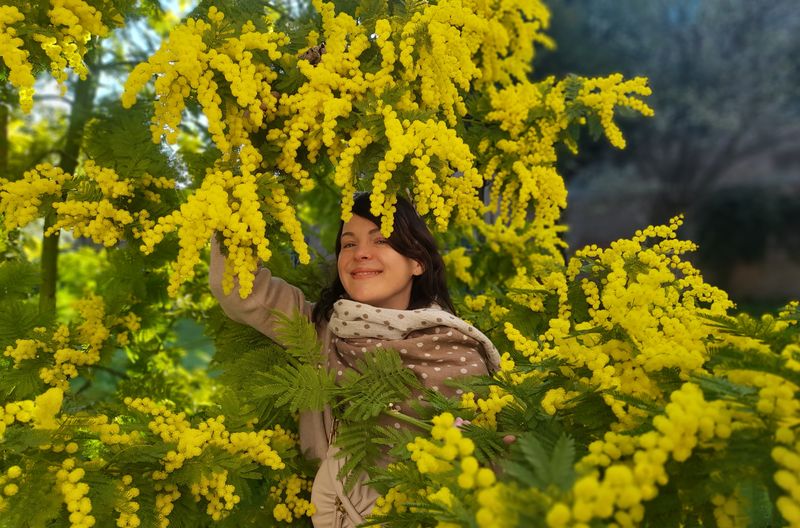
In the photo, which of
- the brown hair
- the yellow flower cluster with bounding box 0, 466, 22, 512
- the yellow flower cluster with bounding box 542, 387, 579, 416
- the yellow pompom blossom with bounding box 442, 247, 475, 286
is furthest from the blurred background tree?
the yellow flower cluster with bounding box 0, 466, 22, 512

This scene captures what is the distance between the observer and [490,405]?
5.63 ft

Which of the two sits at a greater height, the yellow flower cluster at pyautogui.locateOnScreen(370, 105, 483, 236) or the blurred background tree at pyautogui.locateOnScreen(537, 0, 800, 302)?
the blurred background tree at pyautogui.locateOnScreen(537, 0, 800, 302)

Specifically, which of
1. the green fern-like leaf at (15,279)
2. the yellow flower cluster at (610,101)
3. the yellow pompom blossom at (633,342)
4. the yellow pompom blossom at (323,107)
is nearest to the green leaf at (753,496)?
the yellow pompom blossom at (633,342)

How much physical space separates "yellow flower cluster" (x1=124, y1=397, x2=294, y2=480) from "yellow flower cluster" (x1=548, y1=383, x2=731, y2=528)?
1.18m

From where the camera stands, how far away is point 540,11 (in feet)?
10.4

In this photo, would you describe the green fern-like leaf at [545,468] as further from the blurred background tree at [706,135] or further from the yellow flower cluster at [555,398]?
the blurred background tree at [706,135]

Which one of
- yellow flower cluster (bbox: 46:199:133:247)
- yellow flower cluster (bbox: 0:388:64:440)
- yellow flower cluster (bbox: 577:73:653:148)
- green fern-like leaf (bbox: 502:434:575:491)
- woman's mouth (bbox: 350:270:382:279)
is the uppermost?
yellow flower cluster (bbox: 577:73:653:148)

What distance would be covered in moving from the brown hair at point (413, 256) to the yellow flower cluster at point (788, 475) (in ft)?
5.54

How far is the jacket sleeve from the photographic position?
2238mm

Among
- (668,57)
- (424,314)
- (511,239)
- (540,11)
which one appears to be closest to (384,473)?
(424,314)

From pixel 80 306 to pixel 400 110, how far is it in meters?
1.95

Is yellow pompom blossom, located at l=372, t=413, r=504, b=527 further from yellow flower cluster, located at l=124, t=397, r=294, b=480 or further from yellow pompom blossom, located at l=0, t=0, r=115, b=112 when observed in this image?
yellow pompom blossom, located at l=0, t=0, r=115, b=112

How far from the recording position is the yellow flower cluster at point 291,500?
231cm

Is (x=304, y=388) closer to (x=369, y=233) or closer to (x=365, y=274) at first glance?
(x=365, y=274)
